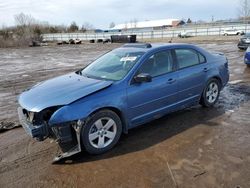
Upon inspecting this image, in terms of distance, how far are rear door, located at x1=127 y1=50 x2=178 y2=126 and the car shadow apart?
31 cm

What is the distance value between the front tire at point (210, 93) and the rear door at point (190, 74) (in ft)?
0.76

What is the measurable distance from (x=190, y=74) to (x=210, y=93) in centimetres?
105

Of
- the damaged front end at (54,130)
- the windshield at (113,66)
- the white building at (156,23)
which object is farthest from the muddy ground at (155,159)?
the white building at (156,23)

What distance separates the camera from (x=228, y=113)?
6.09 meters

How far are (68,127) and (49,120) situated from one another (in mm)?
287

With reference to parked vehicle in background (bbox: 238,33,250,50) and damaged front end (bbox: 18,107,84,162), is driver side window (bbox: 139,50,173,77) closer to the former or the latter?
damaged front end (bbox: 18,107,84,162)

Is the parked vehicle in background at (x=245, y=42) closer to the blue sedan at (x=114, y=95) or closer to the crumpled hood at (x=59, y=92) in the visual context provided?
the blue sedan at (x=114, y=95)

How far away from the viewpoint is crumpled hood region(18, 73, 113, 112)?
4.07m

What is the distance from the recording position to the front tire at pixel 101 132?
4.18m

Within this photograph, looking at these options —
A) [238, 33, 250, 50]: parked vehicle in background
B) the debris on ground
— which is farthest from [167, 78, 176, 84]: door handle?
[238, 33, 250, 50]: parked vehicle in background

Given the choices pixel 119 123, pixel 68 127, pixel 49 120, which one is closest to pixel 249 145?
pixel 119 123

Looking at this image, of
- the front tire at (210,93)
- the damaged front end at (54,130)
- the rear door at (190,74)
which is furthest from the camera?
the front tire at (210,93)

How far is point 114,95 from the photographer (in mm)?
4410

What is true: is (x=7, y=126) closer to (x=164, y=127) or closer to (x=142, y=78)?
(x=142, y=78)
